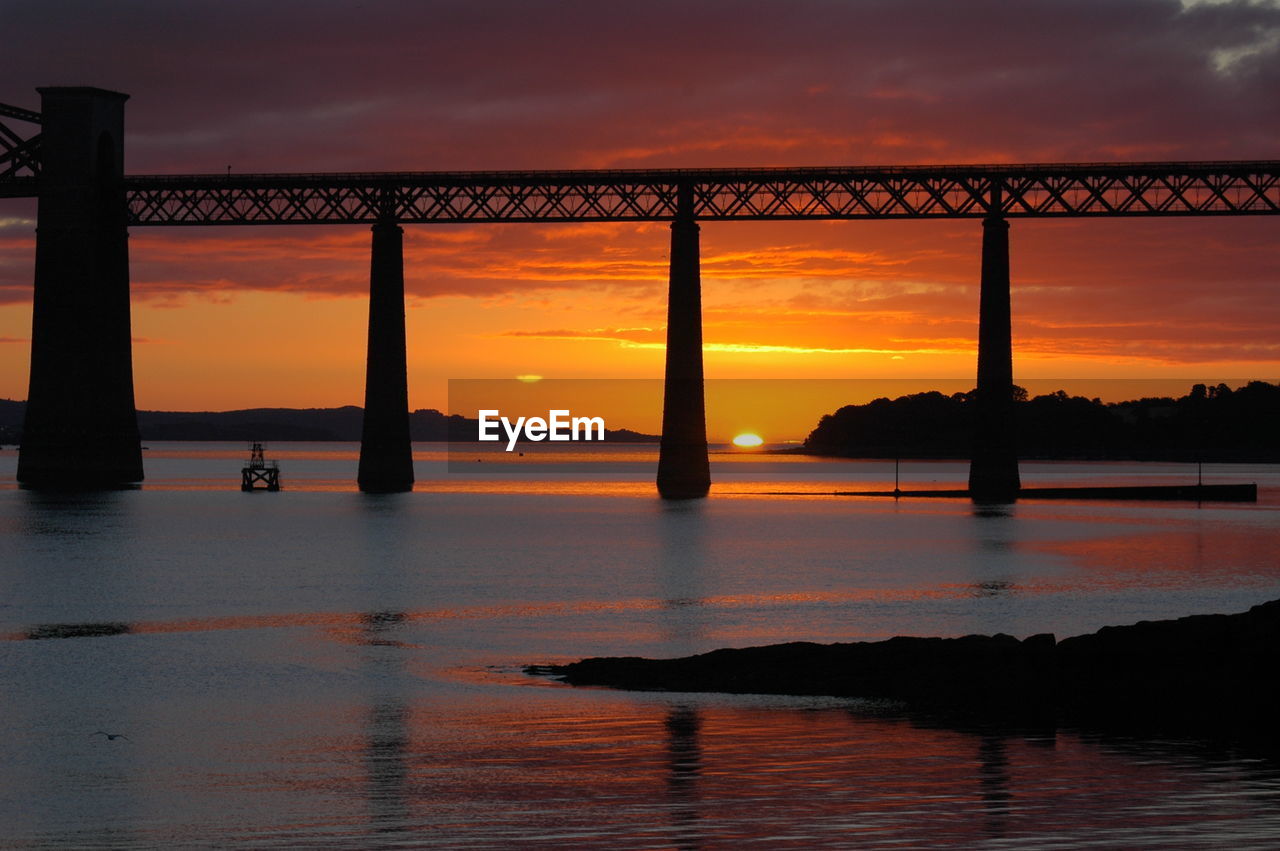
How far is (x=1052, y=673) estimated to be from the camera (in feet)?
77.3

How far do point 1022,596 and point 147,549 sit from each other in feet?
120

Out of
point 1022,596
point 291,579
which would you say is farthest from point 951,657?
point 291,579

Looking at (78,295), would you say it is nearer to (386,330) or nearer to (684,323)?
(386,330)

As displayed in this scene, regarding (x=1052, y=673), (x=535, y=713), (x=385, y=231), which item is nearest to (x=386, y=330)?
(x=385, y=231)

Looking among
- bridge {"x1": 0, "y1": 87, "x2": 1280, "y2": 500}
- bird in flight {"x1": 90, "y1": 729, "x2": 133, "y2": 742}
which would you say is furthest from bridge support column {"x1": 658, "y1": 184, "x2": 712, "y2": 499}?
bird in flight {"x1": 90, "y1": 729, "x2": 133, "y2": 742}

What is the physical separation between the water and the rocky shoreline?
1.03m

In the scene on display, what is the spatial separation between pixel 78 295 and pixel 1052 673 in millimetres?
88236

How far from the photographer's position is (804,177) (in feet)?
299

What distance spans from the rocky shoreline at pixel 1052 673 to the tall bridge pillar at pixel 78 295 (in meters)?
82.9

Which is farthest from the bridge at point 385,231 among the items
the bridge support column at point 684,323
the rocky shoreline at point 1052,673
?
the rocky shoreline at point 1052,673

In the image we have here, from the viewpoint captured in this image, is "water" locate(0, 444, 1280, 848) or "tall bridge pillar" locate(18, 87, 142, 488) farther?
"tall bridge pillar" locate(18, 87, 142, 488)

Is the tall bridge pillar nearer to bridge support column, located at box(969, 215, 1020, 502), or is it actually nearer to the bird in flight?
bridge support column, located at box(969, 215, 1020, 502)

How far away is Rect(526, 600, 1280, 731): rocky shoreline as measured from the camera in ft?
74.0

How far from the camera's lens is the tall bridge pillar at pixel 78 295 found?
102 m
